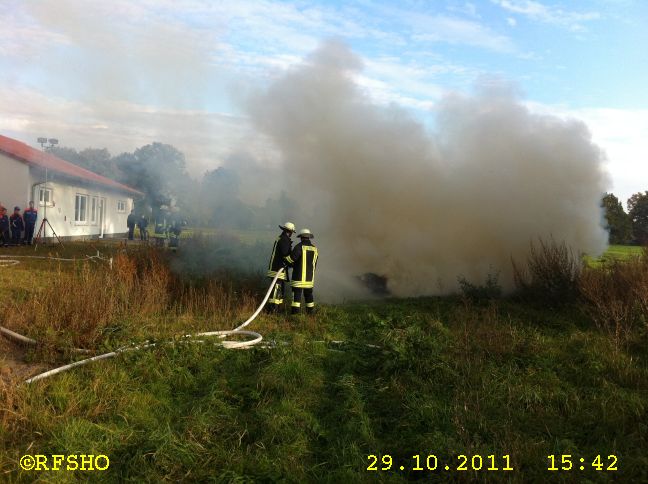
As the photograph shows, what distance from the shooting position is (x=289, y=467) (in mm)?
3943

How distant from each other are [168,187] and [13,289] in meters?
7.23

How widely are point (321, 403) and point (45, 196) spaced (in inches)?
817

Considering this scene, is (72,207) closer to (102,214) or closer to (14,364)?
(102,214)

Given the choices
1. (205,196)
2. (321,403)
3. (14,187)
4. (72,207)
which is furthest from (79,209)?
(321,403)

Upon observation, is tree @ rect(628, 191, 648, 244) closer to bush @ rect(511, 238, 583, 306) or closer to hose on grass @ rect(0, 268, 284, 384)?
bush @ rect(511, 238, 583, 306)

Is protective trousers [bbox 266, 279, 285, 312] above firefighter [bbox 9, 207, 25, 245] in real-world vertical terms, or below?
below

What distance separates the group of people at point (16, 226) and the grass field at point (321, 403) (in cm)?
1362

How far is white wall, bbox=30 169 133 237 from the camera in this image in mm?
21667

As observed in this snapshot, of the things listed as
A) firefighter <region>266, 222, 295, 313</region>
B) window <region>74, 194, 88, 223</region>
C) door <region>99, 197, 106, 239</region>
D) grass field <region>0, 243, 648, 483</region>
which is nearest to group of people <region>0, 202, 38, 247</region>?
window <region>74, 194, 88, 223</region>

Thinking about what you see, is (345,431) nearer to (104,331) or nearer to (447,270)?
(104,331)

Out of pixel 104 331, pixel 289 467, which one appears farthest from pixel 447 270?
pixel 289 467

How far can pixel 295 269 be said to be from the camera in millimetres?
9836
